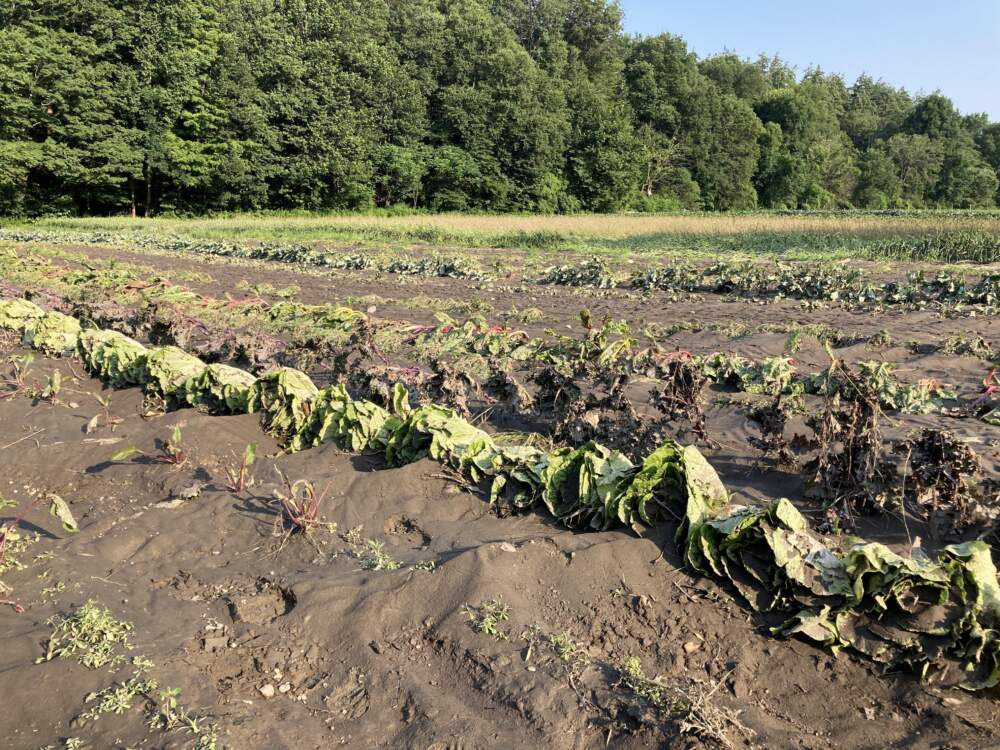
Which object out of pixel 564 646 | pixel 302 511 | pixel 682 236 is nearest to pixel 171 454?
pixel 302 511

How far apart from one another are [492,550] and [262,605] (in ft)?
3.55

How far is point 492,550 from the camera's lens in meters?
3.48

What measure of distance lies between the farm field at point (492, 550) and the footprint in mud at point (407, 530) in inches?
1.0

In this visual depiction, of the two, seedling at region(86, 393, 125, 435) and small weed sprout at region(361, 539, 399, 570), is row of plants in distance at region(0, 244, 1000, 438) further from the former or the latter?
small weed sprout at region(361, 539, 399, 570)

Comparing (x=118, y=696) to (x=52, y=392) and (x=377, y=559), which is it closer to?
(x=377, y=559)

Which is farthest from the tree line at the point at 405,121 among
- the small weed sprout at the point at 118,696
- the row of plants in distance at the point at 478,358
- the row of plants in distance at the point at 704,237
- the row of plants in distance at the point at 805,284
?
the small weed sprout at the point at 118,696

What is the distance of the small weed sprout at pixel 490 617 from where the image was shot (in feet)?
9.91

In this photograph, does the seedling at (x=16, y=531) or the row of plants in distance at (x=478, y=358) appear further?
the row of plants in distance at (x=478, y=358)

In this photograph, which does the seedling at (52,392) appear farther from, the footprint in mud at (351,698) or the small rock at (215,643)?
the footprint in mud at (351,698)

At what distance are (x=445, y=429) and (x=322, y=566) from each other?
1203 mm

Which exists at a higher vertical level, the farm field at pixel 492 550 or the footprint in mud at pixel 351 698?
the farm field at pixel 492 550

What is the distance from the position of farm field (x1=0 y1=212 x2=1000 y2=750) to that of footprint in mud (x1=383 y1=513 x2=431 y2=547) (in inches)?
1.0

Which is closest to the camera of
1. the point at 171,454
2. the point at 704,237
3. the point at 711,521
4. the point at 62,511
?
the point at 711,521

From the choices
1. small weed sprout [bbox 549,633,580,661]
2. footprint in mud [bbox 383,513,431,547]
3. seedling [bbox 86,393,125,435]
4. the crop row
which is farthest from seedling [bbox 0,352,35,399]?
the crop row
